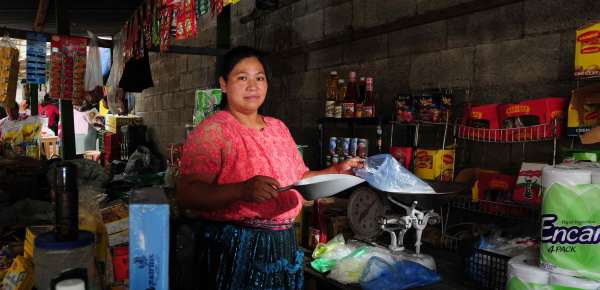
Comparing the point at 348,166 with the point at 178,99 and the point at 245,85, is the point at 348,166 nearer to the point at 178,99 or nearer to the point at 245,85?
the point at 245,85

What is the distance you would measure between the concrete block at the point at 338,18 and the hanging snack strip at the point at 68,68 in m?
2.86

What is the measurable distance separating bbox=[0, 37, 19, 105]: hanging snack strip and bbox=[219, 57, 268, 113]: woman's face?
3.42 metres

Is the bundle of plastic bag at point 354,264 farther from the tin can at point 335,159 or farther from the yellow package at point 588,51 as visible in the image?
the yellow package at point 588,51

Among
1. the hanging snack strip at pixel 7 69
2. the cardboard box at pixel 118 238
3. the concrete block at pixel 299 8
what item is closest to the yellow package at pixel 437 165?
the cardboard box at pixel 118 238

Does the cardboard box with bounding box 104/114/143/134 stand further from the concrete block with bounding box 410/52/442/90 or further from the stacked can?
the concrete block with bounding box 410/52/442/90

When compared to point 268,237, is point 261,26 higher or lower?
higher

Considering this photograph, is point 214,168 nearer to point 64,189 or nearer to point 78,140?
point 64,189

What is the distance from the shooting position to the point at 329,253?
81.3 inches

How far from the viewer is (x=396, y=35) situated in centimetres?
271

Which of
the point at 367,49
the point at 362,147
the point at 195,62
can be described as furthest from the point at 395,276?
the point at 195,62

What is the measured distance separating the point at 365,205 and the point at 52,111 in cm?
771

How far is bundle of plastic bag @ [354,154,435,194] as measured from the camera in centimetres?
161

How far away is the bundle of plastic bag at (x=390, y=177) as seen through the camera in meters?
1.61

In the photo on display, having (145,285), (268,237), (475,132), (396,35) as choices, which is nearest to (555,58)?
(475,132)
